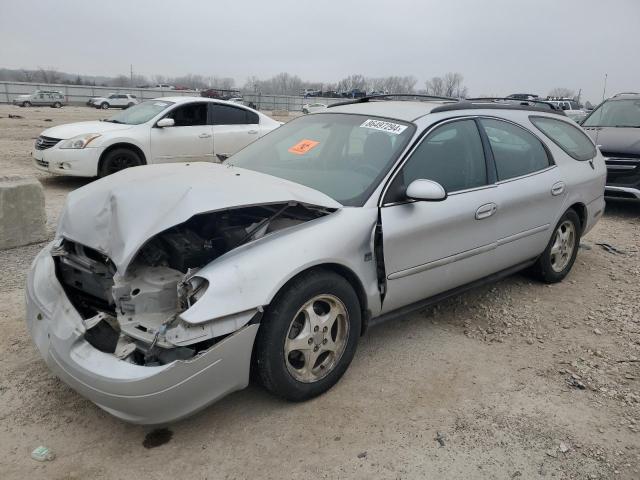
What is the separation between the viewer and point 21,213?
5395 mm

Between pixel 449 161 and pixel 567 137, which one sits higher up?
pixel 567 137

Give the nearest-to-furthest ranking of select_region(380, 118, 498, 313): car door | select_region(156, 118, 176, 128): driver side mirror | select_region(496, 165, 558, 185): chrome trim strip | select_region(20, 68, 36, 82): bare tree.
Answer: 1. select_region(380, 118, 498, 313): car door
2. select_region(496, 165, 558, 185): chrome trim strip
3. select_region(156, 118, 176, 128): driver side mirror
4. select_region(20, 68, 36, 82): bare tree

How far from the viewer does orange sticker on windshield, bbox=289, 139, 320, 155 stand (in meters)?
3.86

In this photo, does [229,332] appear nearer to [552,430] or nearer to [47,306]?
[47,306]

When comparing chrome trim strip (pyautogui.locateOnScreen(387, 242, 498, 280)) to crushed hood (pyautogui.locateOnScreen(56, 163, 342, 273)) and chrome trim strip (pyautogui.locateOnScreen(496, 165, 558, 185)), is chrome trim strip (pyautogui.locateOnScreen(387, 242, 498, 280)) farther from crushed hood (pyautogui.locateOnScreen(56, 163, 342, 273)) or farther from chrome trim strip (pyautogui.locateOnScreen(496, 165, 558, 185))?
crushed hood (pyautogui.locateOnScreen(56, 163, 342, 273))

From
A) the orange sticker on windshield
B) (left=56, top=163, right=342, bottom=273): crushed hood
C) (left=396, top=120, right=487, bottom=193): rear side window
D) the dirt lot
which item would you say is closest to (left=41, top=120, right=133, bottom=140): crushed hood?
the dirt lot

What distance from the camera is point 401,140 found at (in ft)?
11.6

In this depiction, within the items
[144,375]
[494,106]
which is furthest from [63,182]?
[144,375]

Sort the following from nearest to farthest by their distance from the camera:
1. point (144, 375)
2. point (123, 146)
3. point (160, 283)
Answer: point (144, 375) < point (160, 283) < point (123, 146)

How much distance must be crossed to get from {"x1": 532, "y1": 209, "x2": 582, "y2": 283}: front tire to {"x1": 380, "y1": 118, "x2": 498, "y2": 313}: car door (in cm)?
99

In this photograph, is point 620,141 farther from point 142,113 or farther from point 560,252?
point 142,113

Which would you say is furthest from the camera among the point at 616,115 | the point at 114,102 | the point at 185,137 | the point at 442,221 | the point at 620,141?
the point at 114,102

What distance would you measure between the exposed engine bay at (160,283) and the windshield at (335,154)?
1.30 ft

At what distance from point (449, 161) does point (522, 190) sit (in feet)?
2.78
